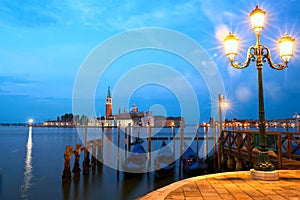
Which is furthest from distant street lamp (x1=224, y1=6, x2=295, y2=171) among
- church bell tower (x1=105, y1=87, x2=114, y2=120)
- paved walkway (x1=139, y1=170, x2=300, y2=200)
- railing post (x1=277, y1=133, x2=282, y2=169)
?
church bell tower (x1=105, y1=87, x2=114, y2=120)

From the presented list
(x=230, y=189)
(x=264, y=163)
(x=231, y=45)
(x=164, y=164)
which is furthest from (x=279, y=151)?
(x=164, y=164)

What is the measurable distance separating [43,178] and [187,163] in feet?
25.4

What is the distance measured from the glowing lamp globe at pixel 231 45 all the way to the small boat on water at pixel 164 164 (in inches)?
360

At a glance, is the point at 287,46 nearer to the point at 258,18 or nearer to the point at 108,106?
the point at 258,18

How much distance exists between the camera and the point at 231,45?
18.9ft

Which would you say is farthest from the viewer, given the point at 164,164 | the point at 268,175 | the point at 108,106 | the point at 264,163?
the point at 108,106

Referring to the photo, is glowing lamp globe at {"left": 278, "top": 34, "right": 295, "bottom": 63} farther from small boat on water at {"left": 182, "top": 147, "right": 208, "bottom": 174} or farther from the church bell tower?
the church bell tower

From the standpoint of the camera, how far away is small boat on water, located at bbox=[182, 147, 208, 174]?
44.8 feet

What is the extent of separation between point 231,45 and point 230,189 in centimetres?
302

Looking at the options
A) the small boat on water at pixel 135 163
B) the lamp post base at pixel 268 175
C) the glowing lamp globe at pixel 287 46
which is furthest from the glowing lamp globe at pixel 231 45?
the small boat on water at pixel 135 163

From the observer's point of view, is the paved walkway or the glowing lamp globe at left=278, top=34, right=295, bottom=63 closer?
the paved walkway

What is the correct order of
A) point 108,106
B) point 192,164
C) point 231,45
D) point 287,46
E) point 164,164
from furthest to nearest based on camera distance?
point 108,106, point 164,164, point 192,164, point 231,45, point 287,46

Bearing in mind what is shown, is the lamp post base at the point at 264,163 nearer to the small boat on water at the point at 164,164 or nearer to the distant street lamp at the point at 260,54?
the distant street lamp at the point at 260,54

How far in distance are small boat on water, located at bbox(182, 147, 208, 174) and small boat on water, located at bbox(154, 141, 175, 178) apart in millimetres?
697
